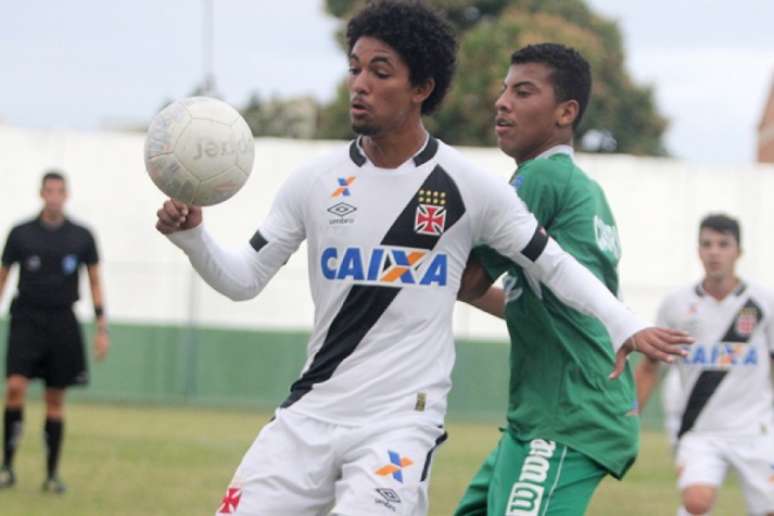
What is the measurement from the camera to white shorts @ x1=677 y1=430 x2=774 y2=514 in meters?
8.88

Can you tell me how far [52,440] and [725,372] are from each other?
17.0 ft

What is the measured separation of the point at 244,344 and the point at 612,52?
24359 millimetres

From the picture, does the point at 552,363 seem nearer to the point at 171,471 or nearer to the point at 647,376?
the point at 647,376

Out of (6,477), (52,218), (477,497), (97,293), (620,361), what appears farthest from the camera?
(97,293)

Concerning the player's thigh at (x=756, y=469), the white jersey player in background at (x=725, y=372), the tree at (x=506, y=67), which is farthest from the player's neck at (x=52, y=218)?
the tree at (x=506, y=67)

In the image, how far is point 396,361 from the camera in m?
5.30

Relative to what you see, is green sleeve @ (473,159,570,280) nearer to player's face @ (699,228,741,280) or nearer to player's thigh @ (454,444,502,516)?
player's thigh @ (454,444,502,516)

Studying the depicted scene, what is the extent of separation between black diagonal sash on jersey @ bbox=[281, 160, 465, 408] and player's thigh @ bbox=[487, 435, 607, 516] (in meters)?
0.77

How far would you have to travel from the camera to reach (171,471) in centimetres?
1385

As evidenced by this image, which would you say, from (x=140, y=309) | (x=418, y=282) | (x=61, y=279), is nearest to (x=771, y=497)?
(x=418, y=282)

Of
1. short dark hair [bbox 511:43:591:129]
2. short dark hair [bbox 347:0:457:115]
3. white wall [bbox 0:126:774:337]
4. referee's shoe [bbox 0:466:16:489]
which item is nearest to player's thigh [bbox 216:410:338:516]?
short dark hair [bbox 347:0:457:115]

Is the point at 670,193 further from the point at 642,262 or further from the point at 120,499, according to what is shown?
the point at 120,499

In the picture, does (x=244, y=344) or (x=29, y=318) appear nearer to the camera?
(x=29, y=318)

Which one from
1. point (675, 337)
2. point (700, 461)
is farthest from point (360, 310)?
point (700, 461)
